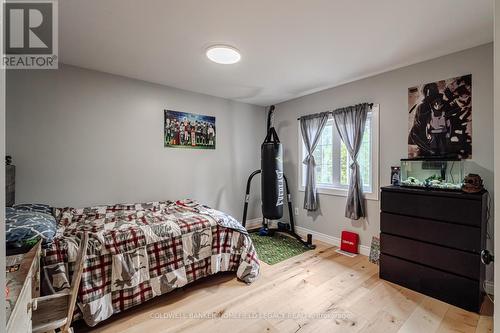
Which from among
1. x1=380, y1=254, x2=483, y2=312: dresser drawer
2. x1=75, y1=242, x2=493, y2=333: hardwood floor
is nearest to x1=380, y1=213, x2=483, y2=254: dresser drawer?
x1=380, y1=254, x2=483, y2=312: dresser drawer

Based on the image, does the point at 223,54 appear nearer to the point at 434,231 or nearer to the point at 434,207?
the point at 434,207

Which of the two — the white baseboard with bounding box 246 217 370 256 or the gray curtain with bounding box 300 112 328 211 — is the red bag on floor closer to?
the white baseboard with bounding box 246 217 370 256

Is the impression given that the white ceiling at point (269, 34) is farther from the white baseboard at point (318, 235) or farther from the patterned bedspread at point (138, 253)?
the white baseboard at point (318, 235)

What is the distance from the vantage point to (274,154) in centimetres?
330

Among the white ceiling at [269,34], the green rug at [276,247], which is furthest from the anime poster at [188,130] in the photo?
the green rug at [276,247]

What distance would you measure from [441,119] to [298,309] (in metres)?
2.30

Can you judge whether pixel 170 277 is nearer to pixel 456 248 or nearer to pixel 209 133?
pixel 209 133

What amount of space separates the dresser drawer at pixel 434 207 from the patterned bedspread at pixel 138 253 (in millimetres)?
1535

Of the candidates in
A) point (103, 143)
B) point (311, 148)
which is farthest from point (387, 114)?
point (103, 143)

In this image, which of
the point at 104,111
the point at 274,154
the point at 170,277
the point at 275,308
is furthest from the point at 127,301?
the point at 274,154

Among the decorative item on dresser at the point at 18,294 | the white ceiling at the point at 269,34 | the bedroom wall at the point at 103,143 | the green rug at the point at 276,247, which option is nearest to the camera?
the decorative item on dresser at the point at 18,294

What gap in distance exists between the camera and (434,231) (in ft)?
6.47

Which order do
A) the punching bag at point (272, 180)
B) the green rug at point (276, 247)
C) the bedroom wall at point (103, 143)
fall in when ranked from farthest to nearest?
the punching bag at point (272, 180), the green rug at point (276, 247), the bedroom wall at point (103, 143)

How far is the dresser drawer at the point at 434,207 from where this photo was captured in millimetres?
1778
